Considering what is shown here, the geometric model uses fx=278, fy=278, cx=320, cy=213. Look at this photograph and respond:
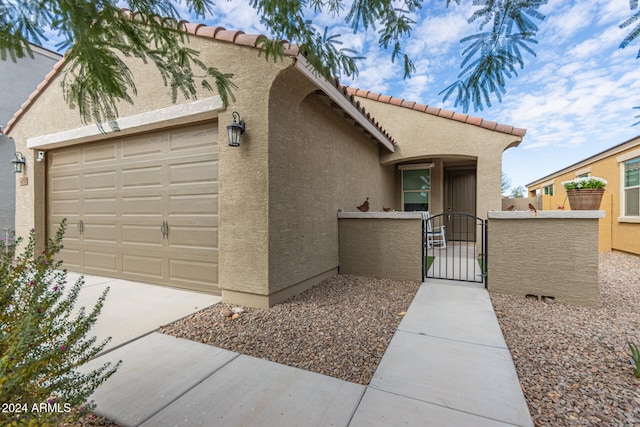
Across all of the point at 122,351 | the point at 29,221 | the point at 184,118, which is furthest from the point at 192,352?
the point at 29,221

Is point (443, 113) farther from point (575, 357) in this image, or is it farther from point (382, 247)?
point (575, 357)

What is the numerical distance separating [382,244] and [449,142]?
4255 mm

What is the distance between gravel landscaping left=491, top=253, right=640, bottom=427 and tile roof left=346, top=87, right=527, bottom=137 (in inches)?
171

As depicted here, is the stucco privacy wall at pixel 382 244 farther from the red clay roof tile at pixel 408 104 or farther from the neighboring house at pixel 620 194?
the neighboring house at pixel 620 194

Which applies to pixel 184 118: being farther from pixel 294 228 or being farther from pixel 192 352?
pixel 192 352

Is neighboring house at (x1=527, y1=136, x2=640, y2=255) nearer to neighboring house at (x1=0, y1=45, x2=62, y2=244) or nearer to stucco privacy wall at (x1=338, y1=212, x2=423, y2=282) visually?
stucco privacy wall at (x1=338, y1=212, x2=423, y2=282)

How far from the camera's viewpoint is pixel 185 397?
2.11 m

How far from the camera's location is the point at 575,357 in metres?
2.63

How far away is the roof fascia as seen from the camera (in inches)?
148

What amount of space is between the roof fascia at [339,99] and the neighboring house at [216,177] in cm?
3

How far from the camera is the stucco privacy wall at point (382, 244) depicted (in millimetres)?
5230

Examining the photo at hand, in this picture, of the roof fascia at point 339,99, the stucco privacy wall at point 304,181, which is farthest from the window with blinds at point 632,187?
the stucco privacy wall at point 304,181

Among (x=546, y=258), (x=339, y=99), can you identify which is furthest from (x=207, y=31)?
(x=546, y=258)

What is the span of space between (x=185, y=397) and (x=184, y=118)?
12.5 ft
